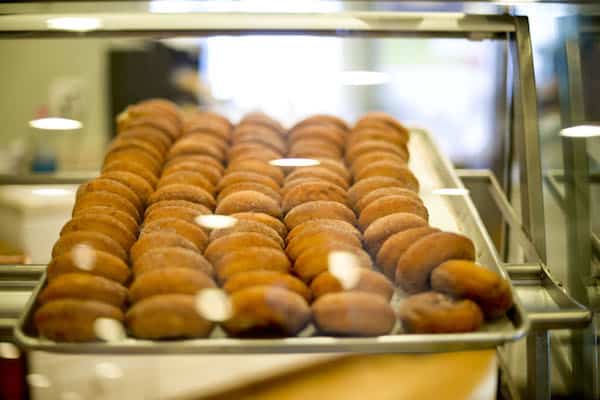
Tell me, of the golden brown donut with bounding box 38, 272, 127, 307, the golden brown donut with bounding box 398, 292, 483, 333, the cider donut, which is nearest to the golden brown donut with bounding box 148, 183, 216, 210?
the cider donut

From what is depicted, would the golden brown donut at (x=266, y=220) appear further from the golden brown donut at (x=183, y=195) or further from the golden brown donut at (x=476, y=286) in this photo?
the golden brown donut at (x=476, y=286)

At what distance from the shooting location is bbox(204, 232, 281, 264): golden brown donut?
0.83 m

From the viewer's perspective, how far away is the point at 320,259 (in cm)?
81

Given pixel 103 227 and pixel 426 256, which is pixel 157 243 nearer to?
pixel 103 227

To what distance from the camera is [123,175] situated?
102cm

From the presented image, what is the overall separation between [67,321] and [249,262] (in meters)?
0.21

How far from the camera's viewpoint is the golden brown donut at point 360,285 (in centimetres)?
77

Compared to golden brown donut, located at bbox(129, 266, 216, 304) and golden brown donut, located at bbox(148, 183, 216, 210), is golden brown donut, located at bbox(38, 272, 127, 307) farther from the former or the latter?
golden brown donut, located at bbox(148, 183, 216, 210)

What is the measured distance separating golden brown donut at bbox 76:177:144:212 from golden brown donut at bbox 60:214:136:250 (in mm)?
94

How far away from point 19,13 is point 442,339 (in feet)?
2.56

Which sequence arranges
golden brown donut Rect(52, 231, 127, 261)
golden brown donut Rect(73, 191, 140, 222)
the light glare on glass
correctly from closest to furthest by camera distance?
golden brown donut Rect(52, 231, 127, 261) → golden brown donut Rect(73, 191, 140, 222) → the light glare on glass

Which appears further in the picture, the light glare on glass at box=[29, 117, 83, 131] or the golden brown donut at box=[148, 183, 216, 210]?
the light glare on glass at box=[29, 117, 83, 131]

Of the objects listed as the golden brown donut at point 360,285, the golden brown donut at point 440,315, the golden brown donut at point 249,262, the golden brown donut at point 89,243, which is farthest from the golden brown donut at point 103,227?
the golden brown donut at point 440,315

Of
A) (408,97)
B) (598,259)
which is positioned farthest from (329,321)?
(408,97)
